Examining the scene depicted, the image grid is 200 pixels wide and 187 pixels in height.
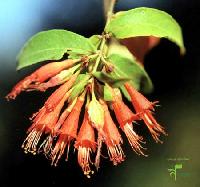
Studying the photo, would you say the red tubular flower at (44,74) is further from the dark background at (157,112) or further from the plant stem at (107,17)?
the dark background at (157,112)

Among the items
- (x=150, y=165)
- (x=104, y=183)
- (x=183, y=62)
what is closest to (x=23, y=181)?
(x=104, y=183)

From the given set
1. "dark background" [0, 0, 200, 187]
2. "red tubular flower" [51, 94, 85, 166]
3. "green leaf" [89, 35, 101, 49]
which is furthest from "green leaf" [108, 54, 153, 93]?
"dark background" [0, 0, 200, 187]

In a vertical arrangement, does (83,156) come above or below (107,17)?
below

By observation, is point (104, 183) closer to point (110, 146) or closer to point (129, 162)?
point (129, 162)

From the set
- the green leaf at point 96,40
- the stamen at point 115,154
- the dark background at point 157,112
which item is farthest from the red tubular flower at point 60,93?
the dark background at point 157,112

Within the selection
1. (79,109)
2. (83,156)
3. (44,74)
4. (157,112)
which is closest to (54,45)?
(44,74)

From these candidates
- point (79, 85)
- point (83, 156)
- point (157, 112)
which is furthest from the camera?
point (157, 112)

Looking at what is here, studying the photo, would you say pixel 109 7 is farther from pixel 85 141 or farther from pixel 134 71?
pixel 85 141
